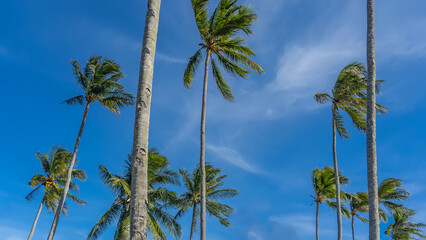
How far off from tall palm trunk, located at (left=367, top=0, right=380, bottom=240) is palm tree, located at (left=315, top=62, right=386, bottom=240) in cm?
863

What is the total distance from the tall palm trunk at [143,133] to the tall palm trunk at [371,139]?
6570 mm

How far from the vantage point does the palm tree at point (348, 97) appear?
1920 cm

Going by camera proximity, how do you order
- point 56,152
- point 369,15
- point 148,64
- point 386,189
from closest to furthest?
1. point 148,64
2. point 369,15
3. point 56,152
4. point 386,189

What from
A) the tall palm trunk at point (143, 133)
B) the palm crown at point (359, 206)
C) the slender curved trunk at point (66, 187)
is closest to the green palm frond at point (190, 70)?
the slender curved trunk at point (66, 187)

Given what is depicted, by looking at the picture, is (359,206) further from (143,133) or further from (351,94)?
(143,133)

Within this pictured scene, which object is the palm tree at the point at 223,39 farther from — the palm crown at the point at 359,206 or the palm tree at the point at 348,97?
the palm crown at the point at 359,206

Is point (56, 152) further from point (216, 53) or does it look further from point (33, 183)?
point (216, 53)

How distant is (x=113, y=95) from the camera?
21.2m

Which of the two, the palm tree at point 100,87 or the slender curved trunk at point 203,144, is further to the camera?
the palm tree at point 100,87

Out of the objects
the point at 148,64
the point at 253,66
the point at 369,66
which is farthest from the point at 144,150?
the point at 253,66

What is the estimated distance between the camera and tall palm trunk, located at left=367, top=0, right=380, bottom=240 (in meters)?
8.97

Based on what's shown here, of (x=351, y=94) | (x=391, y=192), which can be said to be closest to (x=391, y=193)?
(x=391, y=192)

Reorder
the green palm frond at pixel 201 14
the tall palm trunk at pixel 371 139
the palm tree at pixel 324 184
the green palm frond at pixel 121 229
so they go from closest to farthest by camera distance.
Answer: the tall palm trunk at pixel 371 139
the green palm frond at pixel 201 14
the green palm frond at pixel 121 229
the palm tree at pixel 324 184

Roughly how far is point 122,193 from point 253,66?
10.6 meters
